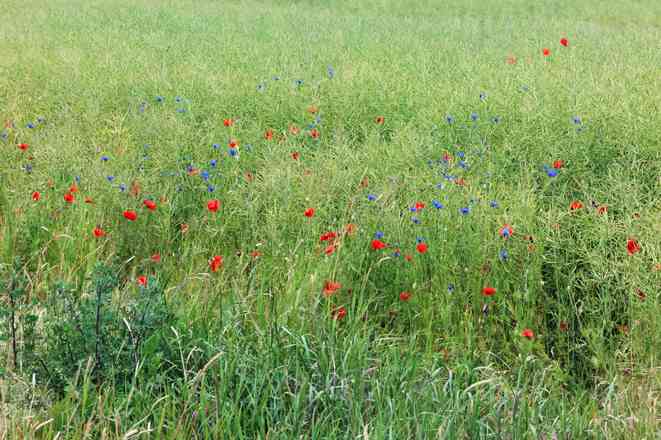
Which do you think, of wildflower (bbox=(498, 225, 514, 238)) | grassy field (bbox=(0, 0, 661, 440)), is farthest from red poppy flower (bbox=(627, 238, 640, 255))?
wildflower (bbox=(498, 225, 514, 238))

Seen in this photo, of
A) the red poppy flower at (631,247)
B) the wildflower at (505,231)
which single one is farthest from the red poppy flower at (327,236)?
the red poppy flower at (631,247)

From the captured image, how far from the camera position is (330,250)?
2.52 meters

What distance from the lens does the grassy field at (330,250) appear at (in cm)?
188

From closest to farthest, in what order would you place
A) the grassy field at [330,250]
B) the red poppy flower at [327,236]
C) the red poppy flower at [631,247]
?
1. the grassy field at [330,250]
2. the red poppy flower at [631,247]
3. the red poppy flower at [327,236]

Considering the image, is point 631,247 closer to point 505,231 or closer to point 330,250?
point 505,231

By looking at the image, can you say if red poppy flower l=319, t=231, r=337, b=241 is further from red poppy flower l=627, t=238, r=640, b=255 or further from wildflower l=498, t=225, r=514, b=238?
red poppy flower l=627, t=238, r=640, b=255

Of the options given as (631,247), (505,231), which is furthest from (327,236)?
(631,247)

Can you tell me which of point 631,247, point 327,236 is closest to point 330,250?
point 327,236

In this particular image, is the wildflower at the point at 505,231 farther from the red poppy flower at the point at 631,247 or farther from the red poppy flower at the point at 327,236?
the red poppy flower at the point at 327,236

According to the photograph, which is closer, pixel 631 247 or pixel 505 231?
pixel 631 247

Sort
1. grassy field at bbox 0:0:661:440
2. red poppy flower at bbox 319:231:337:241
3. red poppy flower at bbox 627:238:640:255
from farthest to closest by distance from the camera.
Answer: red poppy flower at bbox 319:231:337:241
red poppy flower at bbox 627:238:640:255
grassy field at bbox 0:0:661:440

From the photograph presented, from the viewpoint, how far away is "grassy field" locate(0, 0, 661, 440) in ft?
6.18

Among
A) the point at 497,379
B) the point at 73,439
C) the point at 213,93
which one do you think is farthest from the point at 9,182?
the point at 497,379

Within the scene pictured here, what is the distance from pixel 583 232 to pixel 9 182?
9.67 feet
